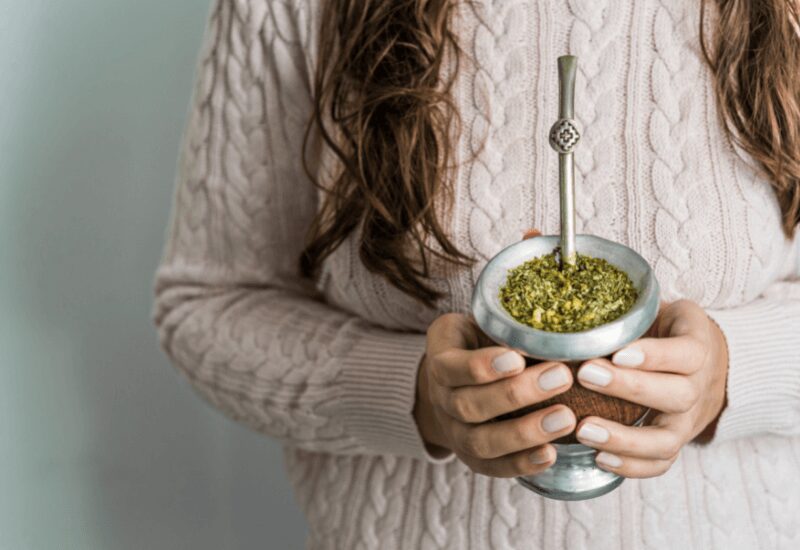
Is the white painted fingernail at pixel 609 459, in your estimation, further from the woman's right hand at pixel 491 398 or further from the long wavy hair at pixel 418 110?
the long wavy hair at pixel 418 110

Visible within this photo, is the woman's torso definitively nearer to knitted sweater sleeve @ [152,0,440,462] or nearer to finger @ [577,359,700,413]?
knitted sweater sleeve @ [152,0,440,462]

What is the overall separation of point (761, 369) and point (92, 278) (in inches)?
29.3

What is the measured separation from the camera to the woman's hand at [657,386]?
1.93 feet

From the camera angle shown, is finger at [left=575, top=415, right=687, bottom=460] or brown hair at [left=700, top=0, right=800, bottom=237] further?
brown hair at [left=700, top=0, right=800, bottom=237]

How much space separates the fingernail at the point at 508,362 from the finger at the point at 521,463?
70 millimetres

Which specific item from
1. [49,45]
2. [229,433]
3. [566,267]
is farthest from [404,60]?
[229,433]

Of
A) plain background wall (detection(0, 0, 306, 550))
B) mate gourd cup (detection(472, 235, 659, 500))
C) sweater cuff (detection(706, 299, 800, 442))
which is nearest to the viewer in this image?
mate gourd cup (detection(472, 235, 659, 500))

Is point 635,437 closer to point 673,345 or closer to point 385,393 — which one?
point 673,345

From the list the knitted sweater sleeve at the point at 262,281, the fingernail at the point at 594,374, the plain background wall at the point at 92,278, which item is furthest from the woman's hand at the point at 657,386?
the plain background wall at the point at 92,278

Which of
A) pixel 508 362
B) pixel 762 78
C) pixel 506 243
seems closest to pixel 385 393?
pixel 506 243

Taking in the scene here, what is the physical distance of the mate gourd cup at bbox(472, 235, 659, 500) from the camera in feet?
1.82

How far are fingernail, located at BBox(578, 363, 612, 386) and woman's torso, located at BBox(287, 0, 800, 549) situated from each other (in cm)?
26

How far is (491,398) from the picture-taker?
61cm

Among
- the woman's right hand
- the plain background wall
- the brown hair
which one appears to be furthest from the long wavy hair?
the plain background wall
